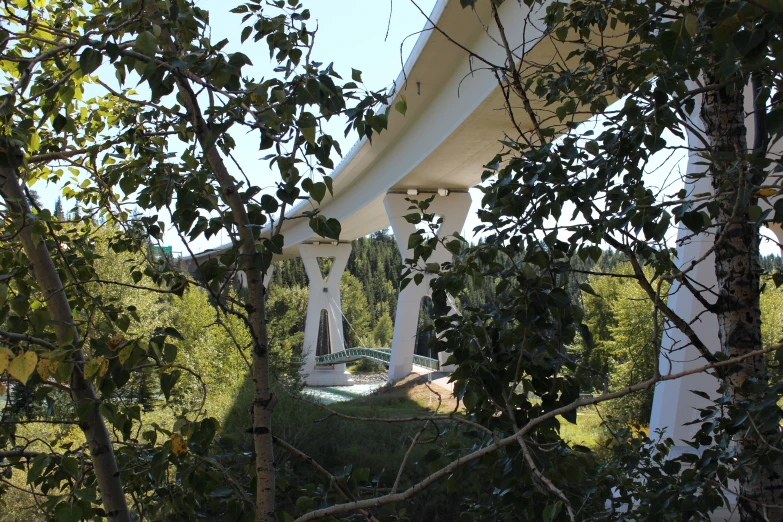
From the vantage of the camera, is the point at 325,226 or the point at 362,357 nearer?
the point at 325,226

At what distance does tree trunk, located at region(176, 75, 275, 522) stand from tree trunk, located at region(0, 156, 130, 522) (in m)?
0.58

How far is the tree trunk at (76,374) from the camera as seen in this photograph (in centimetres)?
195

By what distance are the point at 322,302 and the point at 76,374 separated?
37.1 m

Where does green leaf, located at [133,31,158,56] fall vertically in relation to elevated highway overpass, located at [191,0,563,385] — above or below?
below

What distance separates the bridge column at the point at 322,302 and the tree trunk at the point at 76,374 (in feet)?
110

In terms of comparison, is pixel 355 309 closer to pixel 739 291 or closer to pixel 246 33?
pixel 739 291

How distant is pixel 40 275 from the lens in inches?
79.7

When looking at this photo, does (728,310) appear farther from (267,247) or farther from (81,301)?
(81,301)

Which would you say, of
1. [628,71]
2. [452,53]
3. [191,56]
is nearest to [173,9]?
[191,56]

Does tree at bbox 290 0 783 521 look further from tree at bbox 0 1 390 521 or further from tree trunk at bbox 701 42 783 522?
tree at bbox 0 1 390 521

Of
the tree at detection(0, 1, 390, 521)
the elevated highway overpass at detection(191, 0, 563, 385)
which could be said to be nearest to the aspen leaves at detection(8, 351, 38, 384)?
the tree at detection(0, 1, 390, 521)

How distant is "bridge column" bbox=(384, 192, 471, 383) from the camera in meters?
20.0

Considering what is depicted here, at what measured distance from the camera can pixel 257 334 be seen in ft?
5.61

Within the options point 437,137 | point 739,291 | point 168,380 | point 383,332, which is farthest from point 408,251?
point 383,332
